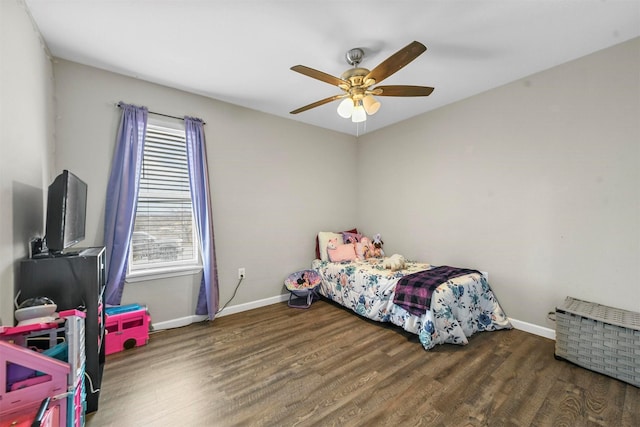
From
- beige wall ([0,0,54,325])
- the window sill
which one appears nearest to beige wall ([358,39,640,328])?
the window sill

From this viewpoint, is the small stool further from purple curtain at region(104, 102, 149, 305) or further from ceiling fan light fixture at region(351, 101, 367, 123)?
ceiling fan light fixture at region(351, 101, 367, 123)

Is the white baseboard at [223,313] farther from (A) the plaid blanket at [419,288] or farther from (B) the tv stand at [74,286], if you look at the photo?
(A) the plaid blanket at [419,288]

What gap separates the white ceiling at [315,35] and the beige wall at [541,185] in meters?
0.31

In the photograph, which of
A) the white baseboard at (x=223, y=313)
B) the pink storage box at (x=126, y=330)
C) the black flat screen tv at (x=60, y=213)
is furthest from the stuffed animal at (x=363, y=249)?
the black flat screen tv at (x=60, y=213)

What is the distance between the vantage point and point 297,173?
3.70 meters

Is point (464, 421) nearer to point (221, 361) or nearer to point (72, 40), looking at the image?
point (221, 361)

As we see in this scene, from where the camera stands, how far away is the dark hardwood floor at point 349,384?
1.54m

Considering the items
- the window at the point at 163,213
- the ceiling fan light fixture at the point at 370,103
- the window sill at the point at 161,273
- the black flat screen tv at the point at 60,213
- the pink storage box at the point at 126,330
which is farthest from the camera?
the window at the point at 163,213

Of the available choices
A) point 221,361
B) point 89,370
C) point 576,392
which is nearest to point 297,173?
point 221,361

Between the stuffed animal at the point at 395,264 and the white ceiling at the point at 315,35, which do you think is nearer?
the white ceiling at the point at 315,35

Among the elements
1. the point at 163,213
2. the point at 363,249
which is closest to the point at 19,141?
the point at 163,213

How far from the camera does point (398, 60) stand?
1.66 meters

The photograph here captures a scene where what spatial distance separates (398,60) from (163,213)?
260 centimetres

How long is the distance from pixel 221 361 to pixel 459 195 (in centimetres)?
299
